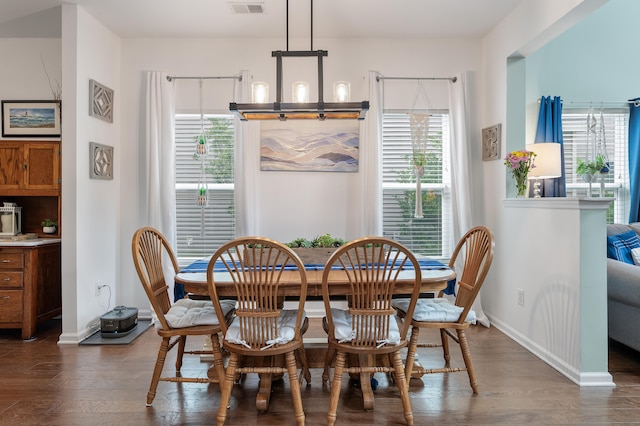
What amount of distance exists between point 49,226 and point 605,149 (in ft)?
18.7

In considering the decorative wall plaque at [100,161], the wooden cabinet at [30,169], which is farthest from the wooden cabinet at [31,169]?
the decorative wall plaque at [100,161]

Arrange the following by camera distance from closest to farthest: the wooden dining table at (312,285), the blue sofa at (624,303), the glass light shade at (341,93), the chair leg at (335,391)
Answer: the chair leg at (335,391) → the wooden dining table at (312,285) → the glass light shade at (341,93) → the blue sofa at (624,303)

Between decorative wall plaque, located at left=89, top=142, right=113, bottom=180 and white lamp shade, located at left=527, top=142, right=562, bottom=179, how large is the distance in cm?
381

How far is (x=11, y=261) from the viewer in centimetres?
343

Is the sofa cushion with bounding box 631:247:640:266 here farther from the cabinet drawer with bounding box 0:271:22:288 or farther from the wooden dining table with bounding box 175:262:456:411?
the cabinet drawer with bounding box 0:271:22:288

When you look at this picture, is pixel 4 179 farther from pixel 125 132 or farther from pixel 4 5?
pixel 4 5

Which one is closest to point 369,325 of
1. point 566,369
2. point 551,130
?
point 566,369

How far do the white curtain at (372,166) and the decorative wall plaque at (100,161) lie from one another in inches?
95.0

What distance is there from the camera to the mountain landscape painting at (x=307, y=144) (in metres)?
4.11

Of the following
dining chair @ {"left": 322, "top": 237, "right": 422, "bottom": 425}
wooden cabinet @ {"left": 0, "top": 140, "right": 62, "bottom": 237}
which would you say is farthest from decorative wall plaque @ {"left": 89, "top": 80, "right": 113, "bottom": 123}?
dining chair @ {"left": 322, "top": 237, "right": 422, "bottom": 425}

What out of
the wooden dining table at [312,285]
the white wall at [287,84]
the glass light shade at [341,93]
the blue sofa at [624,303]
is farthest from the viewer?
the white wall at [287,84]

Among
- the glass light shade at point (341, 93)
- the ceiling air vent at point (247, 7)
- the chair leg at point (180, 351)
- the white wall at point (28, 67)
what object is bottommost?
the chair leg at point (180, 351)

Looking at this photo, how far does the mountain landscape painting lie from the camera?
4.11m

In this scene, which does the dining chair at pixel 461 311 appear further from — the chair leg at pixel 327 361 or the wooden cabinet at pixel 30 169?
the wooden cabinet at pixel 30 169
